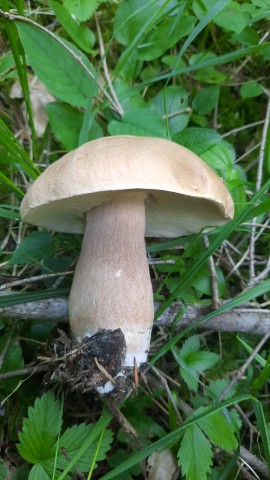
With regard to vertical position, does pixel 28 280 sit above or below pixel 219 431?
above

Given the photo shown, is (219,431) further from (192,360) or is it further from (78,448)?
(78,448)

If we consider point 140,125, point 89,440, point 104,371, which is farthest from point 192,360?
point 140,125

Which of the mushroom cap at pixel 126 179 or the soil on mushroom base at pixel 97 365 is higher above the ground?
the mushroom cap at pixel 126 179

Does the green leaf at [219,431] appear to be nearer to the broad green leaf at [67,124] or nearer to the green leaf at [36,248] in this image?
the green leaf at [36,248]

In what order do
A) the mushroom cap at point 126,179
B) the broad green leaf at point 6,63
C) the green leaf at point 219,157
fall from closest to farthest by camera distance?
1. the mushroom cap at point 126,179
2. the green leaf at point 219,157
3. the broad green leaf at point 6,63

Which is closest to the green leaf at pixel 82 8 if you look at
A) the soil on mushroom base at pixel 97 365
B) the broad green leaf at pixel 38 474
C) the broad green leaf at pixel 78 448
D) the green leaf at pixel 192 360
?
the soil on mushroom base at pixel 97 365

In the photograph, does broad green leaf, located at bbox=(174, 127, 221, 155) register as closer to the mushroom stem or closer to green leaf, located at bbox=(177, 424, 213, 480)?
the mushroom stem
